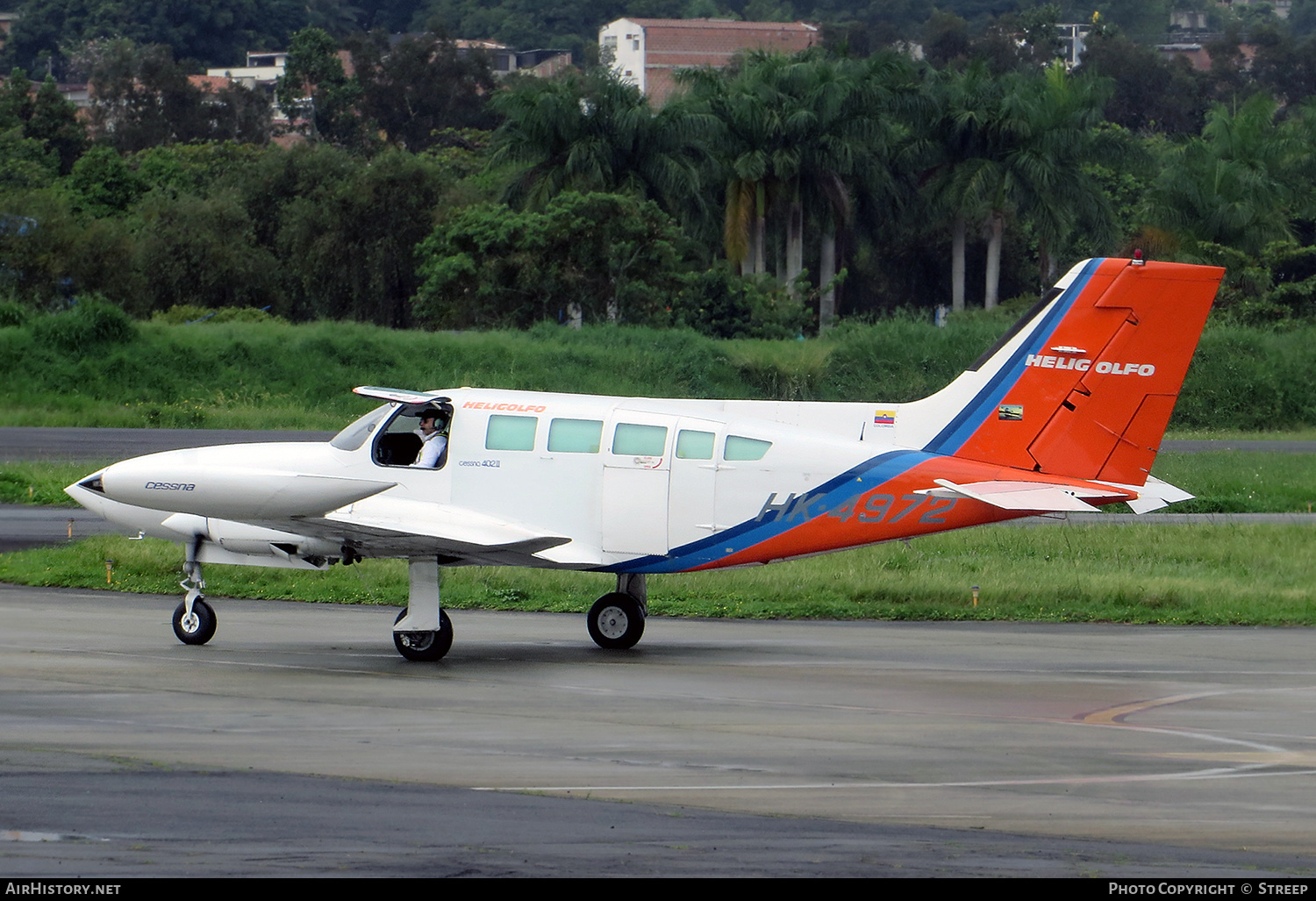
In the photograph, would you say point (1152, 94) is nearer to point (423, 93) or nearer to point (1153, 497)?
point (423, 93)

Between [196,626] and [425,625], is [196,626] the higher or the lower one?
the lower one

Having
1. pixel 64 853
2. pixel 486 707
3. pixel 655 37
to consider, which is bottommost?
pixel 486 707

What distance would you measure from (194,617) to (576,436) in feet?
13.8

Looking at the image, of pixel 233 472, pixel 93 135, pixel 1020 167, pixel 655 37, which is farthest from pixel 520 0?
pixel 233 472

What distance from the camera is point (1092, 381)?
15.8 metres

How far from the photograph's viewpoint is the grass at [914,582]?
18734 mm

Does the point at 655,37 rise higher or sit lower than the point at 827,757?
higher

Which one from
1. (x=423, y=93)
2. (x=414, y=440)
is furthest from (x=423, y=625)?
(x=423, y=93)

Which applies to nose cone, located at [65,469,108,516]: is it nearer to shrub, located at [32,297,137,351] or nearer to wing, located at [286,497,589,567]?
wing, located at [286,497,589,567]

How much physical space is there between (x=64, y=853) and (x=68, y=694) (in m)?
4.95

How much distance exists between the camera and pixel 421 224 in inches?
2527

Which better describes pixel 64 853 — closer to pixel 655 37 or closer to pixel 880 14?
pixel 655 37

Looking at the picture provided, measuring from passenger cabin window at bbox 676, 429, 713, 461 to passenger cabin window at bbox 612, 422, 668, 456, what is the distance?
0.52ft

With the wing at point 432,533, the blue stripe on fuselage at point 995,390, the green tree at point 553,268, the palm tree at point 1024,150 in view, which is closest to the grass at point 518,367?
the green tree at point 553,268
